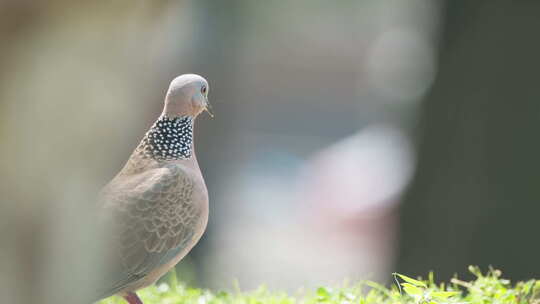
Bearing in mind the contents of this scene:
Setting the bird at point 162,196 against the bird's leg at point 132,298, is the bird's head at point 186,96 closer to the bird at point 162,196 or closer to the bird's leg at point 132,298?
the bird at point 162,196

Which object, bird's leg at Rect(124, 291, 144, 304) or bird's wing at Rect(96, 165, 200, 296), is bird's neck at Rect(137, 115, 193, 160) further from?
bird's leg at Rect(124, 291, 144, 304)

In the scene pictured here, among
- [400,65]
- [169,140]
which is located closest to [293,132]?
[400,65]

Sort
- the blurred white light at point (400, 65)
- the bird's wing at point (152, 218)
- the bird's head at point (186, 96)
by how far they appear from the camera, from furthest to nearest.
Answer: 1. the blurred white light at point (400, 65)
2. the bird's head at point (186, 96)
3. the bird's wing at point (152, 218)

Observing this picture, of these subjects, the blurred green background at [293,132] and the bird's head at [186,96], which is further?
the bird's head at [186,96]

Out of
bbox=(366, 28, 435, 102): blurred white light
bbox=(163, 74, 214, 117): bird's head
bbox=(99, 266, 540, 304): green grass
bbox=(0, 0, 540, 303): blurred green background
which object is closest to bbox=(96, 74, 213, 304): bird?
bbox=(163, 74, 214, 117): bird's head

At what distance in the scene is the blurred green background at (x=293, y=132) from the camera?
277 centimetres

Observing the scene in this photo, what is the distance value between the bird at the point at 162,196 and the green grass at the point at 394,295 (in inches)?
37.7

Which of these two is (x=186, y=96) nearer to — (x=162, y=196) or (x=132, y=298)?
(x=162, y=196)

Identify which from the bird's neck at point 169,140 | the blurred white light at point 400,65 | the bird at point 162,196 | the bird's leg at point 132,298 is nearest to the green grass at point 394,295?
the bird's leg at point 132,298

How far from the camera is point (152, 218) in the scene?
384cm

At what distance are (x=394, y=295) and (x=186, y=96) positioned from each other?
5.28 feet

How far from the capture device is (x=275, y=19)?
55.8ft

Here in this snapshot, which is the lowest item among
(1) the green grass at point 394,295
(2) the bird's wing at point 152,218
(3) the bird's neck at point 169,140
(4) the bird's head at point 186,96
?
(1) the green grass at point 394,295

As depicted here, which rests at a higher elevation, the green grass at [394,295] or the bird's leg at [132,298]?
the bird's leg at [132,298]
